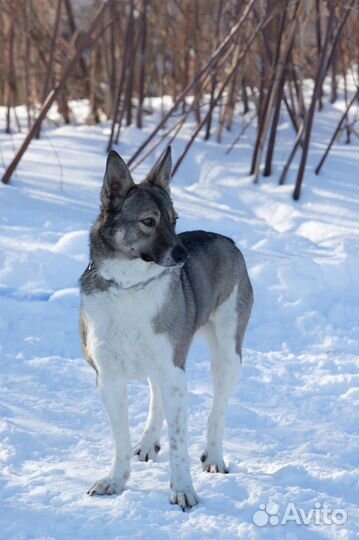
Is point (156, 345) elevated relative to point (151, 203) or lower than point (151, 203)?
lower

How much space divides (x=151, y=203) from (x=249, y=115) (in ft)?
25.3

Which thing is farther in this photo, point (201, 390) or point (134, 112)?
point (134, 112)

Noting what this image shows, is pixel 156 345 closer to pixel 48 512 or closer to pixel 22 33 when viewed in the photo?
pixel 48 512

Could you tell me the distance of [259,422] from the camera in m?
4.86

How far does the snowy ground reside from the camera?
373 cm

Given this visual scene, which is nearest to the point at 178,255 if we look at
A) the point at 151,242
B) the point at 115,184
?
the point at 151,242

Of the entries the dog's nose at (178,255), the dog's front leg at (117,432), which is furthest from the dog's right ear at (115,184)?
the dog's front leg at (117,432)

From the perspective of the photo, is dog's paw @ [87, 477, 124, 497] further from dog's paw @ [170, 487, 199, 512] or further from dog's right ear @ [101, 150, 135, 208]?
dog's right ear @ [101, 150, 135, 208]

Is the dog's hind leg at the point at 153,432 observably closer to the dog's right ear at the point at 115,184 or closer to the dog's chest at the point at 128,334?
the dog's chest at the point at 128,334

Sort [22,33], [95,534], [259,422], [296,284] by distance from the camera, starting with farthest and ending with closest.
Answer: [22,33], [296,284], [259,422], [95,534]

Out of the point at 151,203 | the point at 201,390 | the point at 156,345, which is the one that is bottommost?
the point at 201,390

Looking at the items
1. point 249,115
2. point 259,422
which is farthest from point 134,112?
point 259,422

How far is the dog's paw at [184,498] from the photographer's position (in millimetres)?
3777

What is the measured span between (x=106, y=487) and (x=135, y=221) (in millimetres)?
1178
